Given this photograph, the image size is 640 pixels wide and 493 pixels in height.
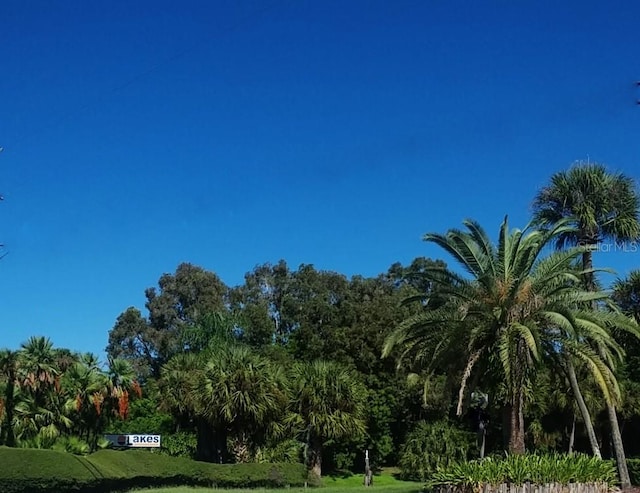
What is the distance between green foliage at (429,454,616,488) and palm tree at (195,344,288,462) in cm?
1873

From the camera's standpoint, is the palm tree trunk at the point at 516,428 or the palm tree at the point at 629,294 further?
the palm tree at the point at 629,294

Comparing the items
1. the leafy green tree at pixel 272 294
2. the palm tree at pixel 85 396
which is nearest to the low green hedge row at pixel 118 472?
the palm tree at pixel 85 396

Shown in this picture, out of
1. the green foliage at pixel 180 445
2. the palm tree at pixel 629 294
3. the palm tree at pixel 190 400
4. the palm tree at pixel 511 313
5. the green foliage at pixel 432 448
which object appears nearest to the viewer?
the palm tree at pixel 511 313

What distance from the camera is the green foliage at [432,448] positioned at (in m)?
44.6

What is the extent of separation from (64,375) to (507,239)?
28.3m

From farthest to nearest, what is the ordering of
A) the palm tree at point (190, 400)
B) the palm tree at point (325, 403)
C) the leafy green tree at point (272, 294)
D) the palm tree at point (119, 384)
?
the leafy green tree at point (272, 294), the palm tree at point (119, 384), the palm tree at point (325, 403), the palm tree at point (190, 400)

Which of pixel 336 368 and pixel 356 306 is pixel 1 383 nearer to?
pixel 336 368

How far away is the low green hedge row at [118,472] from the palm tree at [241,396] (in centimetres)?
278

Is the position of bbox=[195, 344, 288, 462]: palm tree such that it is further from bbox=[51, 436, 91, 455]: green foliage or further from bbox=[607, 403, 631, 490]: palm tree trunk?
bbox=[607, 403, 631, 490]: palm tree trunk

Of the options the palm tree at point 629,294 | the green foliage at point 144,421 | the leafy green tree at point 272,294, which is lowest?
the green foliage at point 144,421

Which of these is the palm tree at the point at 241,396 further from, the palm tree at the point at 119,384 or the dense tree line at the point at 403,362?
the palm tree at the point at 119,384

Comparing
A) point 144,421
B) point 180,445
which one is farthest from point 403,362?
point 144,421

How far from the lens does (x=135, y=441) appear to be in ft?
141

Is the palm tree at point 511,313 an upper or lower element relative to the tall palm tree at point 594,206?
lower
